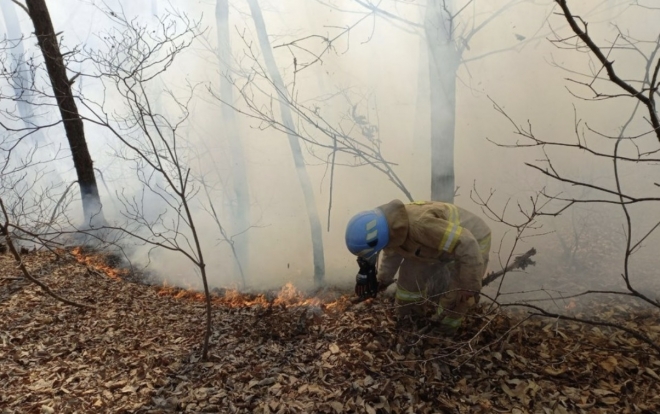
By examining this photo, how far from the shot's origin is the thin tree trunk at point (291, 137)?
7.33 metres

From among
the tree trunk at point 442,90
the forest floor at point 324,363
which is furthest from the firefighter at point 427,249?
the tree trunk at point 442,90

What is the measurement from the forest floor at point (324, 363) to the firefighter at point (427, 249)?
0.96 feet

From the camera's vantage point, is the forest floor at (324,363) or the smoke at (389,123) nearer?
the forest floor at (324,363)

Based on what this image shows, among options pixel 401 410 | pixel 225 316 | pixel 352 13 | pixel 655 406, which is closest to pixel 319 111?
pixel 352 13

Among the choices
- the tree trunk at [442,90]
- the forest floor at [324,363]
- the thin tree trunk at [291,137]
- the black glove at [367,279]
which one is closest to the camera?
the forest floor at [324,363]

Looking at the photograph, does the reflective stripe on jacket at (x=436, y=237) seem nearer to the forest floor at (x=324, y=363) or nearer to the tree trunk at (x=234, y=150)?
the forest floor at (x=324, y=363)

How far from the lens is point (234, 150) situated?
8.88 metres

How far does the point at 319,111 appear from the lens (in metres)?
7.49

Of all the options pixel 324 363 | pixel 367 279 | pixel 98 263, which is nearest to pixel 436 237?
pixel 367 279

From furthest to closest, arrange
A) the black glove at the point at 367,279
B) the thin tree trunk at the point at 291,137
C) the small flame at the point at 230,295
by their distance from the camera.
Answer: the thin tree trunk at the point at 291,137, the small flame at the point at 230,295, the black glove at the point at 367,279

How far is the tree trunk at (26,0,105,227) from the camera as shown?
6930mm

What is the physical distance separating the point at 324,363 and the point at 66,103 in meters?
7.30

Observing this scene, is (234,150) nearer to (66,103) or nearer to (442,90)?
(66,103)

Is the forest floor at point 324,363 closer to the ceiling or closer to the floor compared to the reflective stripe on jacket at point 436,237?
A: closer to the floor
